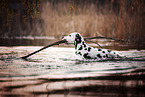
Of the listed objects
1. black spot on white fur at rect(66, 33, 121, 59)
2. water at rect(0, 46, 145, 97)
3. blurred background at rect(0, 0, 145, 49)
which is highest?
blurred background at rect(0, 0, 145, 49)

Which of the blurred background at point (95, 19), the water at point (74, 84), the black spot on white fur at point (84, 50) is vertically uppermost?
the blurred background at point (95, 19)

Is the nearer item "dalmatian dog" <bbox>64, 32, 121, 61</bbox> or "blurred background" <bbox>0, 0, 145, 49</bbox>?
"dalmatian dog" <bbox>64, 32, 121, 61</bbox>

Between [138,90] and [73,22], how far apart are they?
7287 mm

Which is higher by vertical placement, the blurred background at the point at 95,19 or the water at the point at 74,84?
the blurred background at the point at 95,19

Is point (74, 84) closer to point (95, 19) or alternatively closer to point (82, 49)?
point (82, 49)

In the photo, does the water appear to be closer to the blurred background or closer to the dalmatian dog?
the dalmatian dog

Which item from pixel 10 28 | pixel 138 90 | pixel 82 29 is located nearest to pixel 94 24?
pixel 82 29

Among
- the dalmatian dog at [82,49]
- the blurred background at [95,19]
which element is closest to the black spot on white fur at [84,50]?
the dalmatian dog at [82,49]

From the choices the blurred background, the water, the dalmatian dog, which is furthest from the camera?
the blurred background

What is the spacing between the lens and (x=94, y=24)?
868 centimetres

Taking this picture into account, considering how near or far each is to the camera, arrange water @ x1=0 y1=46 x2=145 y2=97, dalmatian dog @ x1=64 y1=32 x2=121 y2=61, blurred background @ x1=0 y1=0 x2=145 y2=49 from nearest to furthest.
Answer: water @ x1=0 y1=46 x2=145 y2=97 < dalmatian dog @ x1=64 y1=32 x2=121 y2=61 < blurred background @ x1=0 y1=0 x2=145 y2=49

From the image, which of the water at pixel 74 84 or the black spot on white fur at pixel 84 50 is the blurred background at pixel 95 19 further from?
the water at pixel 74 84

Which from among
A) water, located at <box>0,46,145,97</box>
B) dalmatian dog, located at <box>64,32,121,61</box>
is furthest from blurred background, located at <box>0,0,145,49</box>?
water, located at <box>0,46,145,97</box>

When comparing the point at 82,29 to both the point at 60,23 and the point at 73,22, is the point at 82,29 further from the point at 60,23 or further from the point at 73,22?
the point at 60,23
